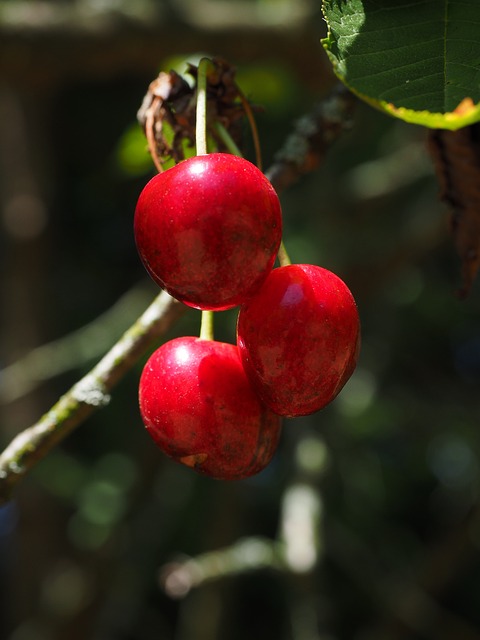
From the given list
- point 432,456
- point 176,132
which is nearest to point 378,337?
point 432,456

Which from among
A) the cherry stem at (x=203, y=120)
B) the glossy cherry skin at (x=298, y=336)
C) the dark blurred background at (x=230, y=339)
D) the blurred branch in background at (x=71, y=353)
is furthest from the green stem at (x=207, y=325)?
the blurred branch in background at (x=71, y=353)

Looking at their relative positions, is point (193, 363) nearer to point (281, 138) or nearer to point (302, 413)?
point (302, 413)

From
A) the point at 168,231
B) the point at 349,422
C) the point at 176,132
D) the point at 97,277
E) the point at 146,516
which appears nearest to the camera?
the point at 168,231

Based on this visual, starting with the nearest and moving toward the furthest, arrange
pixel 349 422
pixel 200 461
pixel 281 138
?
pixel 200 461 < pixel 349 422 < pixel 281 138

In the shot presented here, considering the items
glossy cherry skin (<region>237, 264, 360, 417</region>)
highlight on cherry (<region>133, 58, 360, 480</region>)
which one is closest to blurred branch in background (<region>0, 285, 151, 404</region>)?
highlight on cherry (<region>133, 58, 360, 480</region>)

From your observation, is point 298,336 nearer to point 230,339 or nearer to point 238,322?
point 238,322

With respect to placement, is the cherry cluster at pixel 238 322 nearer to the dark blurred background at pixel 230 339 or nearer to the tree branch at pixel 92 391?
the tree branch at pixel 92 391

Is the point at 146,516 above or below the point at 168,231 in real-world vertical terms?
below
